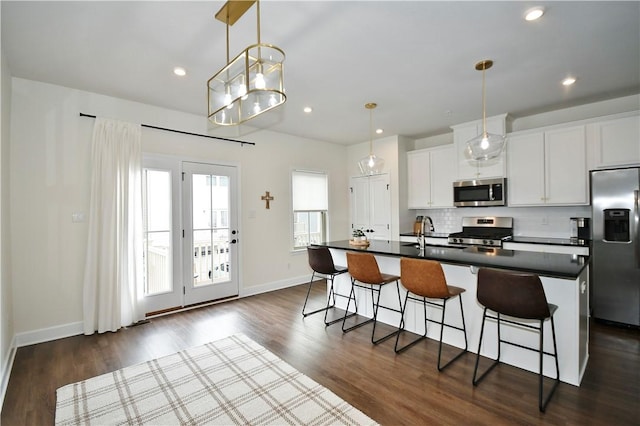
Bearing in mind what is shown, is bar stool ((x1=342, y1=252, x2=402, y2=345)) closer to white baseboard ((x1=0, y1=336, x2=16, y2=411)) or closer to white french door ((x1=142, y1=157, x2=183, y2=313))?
white french door ((x1=142, y1=157, x2=183, y2=313))

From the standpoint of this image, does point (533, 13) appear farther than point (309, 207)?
No

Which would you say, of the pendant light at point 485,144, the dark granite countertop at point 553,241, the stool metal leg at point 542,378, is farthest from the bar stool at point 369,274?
the dark granite countertop at point 553,241

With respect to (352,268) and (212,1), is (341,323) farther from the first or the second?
(212,1)

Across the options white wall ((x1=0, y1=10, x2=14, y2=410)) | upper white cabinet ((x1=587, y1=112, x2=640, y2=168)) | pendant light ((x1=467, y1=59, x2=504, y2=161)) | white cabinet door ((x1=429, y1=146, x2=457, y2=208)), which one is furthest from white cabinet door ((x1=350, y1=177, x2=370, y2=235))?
white wall ((x1=0, y1=10, x2=14, y2=410))

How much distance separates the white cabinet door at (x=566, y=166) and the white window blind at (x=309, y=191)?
3.71 meters

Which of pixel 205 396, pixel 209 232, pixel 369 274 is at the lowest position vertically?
pixel 205 396

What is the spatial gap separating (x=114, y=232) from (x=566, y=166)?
19.5ft

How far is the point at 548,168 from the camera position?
4293mm

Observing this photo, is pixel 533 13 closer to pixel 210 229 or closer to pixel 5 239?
pixel 210 229

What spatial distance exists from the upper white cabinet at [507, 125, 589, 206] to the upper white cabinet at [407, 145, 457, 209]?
934mm

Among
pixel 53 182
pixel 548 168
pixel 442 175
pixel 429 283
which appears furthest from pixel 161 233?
pixel 548 168

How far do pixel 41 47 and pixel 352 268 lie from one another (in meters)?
3.59

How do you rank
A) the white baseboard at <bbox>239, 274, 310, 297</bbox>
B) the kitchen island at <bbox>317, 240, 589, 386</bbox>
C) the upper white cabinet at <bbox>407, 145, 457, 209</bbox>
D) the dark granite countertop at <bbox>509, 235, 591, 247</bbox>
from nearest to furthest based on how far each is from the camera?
the kitchen island at <bbox>317, 240, 589, 386</bbox> → the dark granite countertop at <bbox>509, 235, 591, 247</bbox> → the white baseboard at <bbox>239, 274, 310, 297</bbox> → the upper white cabinet at <bbox>407, 145, 457, 209</bbox>

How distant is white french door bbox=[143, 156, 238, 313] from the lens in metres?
4.07
